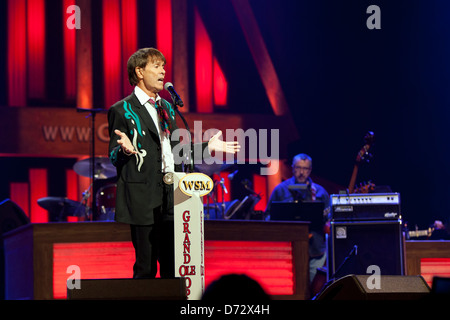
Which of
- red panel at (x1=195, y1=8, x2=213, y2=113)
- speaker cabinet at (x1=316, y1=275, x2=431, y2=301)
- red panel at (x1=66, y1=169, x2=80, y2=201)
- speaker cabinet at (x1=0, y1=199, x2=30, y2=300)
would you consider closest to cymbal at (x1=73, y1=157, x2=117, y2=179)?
speaker cabinet at (x1=0, y1=199, x2=30, y2=300)

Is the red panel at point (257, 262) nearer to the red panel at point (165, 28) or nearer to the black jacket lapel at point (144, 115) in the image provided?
the black jacket lapel at point (144, 115)

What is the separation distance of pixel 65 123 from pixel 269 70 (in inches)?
143

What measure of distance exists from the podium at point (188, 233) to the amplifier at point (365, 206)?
3076 millimetres

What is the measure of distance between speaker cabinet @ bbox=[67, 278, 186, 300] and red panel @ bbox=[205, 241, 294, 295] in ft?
11.1

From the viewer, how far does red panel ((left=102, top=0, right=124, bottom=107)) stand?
35.5ft

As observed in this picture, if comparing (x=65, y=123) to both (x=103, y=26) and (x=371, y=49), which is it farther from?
(x=371, y=49)

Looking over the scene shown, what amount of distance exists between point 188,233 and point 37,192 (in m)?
8.03

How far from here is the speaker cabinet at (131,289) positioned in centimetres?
200

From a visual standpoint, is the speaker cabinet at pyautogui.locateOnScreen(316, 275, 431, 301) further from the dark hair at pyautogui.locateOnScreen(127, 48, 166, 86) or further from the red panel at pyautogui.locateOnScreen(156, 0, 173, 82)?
the red panel at pyautogui.locateOnScreen(156, 0, 173, 82)

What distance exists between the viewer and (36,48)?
10711 mm

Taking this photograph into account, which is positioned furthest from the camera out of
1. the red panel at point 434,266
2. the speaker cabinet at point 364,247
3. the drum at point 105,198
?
the drum at point 105,198

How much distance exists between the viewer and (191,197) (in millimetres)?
3217

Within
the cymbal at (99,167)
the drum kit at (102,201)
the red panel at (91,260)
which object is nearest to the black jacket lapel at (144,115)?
the red panel at (91,260)
